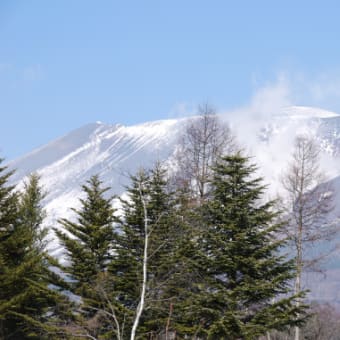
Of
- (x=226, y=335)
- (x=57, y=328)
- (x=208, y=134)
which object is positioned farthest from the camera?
(x=208, y=134)

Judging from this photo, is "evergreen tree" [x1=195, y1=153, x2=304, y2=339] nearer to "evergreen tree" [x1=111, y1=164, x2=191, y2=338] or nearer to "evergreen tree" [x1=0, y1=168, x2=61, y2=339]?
"evergreen tree" [x1=111, y1=164, x2=191, y2=338]

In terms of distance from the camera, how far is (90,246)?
2738cm

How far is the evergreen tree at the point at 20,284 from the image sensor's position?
2588 centimetres

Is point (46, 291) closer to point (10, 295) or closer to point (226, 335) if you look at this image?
point (10, 295)

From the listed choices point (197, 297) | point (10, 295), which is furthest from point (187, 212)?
point (10, 295)

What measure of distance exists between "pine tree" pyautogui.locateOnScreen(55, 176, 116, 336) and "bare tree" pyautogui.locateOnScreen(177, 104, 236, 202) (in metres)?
3.58

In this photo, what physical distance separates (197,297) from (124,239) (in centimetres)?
522

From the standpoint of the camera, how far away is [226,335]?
22203 mm

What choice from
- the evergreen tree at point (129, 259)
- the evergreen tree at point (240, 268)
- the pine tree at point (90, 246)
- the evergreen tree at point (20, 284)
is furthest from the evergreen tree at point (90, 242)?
the evergreen tree at point (240, 268)

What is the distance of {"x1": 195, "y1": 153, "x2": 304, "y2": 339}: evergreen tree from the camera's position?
22.3 m

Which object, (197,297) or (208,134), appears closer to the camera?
(197,297)

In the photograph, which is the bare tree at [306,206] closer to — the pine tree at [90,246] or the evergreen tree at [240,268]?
the evergreen tree at [240,268]

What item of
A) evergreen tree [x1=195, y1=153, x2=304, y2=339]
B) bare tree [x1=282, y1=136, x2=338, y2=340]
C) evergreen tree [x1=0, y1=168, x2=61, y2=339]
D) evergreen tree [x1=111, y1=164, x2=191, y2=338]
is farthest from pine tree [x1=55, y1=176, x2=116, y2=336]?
bare tree [x1=282, y1=136, x2=338, y2=340]

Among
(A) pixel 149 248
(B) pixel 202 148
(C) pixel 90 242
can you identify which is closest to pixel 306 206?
(B) pixel 202 148
